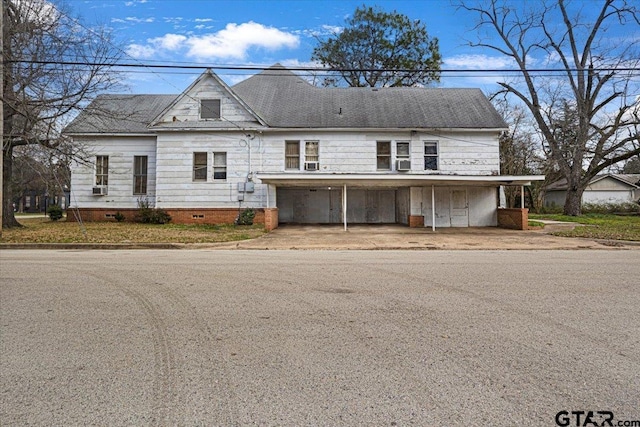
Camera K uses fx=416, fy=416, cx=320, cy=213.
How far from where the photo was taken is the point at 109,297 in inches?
244

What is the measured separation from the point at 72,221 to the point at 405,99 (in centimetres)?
2039

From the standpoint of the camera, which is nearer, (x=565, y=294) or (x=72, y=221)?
(x=565, y=294)

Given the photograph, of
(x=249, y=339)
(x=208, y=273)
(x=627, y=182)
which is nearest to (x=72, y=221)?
(x=208, y=273)

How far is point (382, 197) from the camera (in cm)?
2531

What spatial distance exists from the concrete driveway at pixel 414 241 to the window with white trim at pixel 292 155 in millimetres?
4948

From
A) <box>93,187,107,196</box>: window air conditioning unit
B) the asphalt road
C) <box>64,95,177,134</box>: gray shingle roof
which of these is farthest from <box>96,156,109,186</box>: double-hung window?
the asphalt road

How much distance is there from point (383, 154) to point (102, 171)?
15716 mm

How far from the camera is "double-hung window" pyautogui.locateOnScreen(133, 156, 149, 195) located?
2325cm

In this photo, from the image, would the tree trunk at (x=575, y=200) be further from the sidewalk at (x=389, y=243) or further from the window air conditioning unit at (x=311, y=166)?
the window air conditioning unit at (x=311, y=166)

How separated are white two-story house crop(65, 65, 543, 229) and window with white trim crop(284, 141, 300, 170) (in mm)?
54

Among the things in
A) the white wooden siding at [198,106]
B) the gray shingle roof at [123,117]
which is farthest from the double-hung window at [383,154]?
the gray shingle roof at [123,117]

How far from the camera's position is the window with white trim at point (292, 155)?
22.4 metres

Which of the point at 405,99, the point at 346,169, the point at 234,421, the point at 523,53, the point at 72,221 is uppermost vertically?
the point at 523,53

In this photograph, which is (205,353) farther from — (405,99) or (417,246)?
(405,99)
